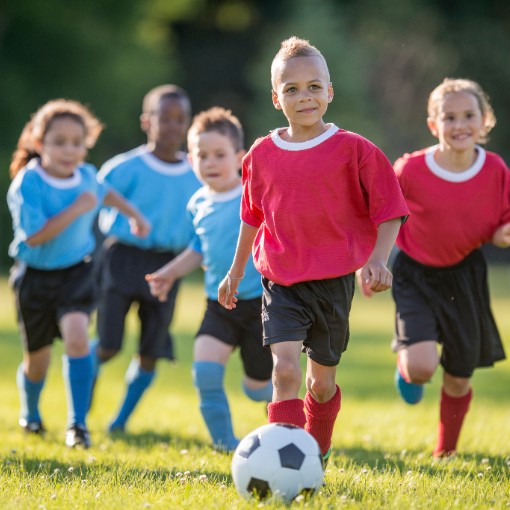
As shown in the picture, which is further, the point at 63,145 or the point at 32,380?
the point at 32,380

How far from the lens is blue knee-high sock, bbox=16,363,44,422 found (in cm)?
689

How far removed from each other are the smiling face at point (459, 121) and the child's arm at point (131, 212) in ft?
7.23

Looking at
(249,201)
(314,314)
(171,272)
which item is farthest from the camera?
(171,272)

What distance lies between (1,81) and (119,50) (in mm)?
4784

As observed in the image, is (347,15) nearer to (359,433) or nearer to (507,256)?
(507,256)

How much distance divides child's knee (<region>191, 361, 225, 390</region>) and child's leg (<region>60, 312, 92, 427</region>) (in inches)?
35.9

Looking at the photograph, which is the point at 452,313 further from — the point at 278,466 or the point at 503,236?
the point at 278,466

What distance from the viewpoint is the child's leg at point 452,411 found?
235 inches

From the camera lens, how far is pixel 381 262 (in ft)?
14.4

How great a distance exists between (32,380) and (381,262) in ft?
11.0

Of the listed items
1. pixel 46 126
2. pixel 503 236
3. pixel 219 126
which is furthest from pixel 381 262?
pixel 46 126

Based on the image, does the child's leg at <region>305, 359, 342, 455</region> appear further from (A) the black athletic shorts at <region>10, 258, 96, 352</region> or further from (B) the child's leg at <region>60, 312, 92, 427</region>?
(A) the black athletic shorts at <region>10, 258, 96, 352</region>

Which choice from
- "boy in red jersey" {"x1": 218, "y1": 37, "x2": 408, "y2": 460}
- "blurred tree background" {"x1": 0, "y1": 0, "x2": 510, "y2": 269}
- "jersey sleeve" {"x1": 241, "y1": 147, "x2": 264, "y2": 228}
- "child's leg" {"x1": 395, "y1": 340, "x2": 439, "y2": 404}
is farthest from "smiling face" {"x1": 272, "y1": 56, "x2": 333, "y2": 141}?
"blurred tree background" {"x1": 0, "y1": 0, "x2": 510, "y2": 269}

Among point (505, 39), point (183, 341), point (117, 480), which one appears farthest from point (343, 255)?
point (505, 39)
